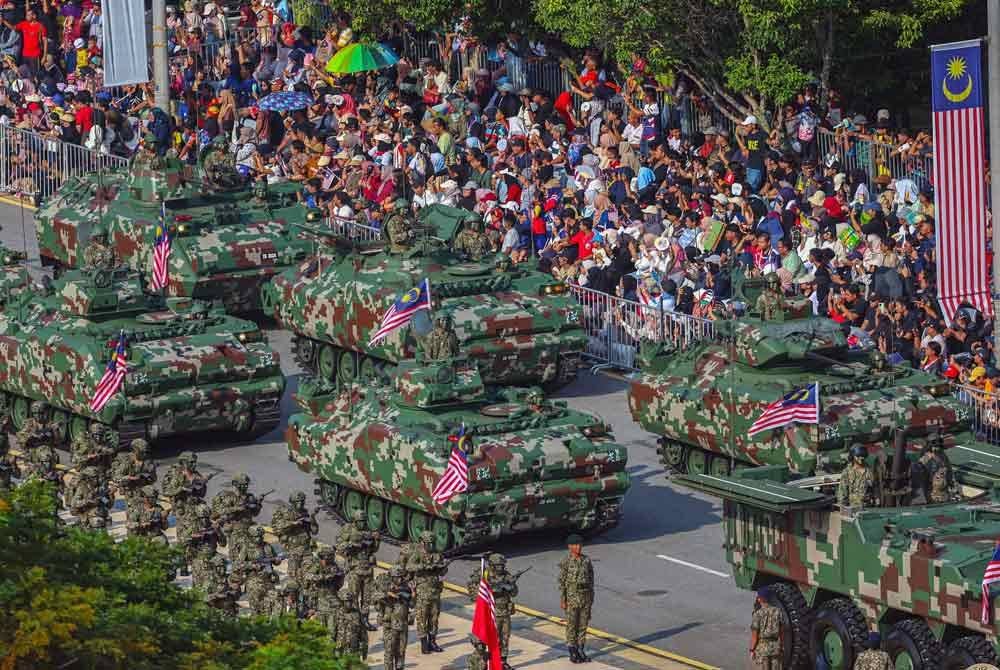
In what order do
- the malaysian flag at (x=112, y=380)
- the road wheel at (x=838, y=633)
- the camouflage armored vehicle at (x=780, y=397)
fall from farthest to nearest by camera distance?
the malaysian flag at (x=112, y=380), the camouflage armored vehicle at (x=780, y=397), the road wheel at (x=838, y=633)

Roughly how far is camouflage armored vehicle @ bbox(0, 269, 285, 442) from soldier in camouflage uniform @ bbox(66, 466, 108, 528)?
3.20m

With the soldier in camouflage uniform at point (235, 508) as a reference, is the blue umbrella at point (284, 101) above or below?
above

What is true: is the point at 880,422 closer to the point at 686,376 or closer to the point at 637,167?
the point at 686,376

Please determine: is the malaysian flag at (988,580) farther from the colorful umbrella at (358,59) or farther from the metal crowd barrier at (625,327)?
the colorful umbrella at (358,59)

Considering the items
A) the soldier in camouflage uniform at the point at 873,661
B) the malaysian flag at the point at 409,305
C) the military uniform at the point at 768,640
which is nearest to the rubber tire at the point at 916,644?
the soldier in camouflage uniform at the point at 873,661

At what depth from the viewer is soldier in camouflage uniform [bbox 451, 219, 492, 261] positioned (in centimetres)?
4625

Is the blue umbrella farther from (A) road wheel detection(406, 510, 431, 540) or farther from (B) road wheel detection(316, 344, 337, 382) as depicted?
(A) road wheel detection(406, 510, 431, 540)

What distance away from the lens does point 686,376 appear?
4062 cm

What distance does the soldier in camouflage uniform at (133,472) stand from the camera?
3741 centimetres

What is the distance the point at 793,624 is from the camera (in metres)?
31.1

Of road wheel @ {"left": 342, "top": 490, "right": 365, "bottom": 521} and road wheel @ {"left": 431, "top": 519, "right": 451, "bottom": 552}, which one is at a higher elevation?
road wheel @ {"left": 342, "top": 490, "right": 365, "bottom": 521}

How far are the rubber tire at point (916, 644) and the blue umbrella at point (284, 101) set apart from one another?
2961 cm

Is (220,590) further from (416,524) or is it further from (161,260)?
(161,260)

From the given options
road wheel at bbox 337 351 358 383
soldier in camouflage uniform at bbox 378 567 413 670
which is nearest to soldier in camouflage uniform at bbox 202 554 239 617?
soldier in camouflage uniform at bbox 378 567 413 670
